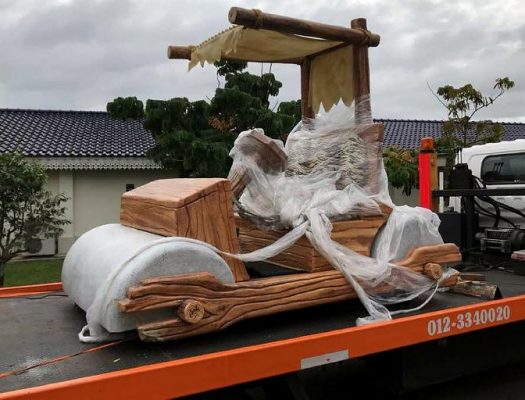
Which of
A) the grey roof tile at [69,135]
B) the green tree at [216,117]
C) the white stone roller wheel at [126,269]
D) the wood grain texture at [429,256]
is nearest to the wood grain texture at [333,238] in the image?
the wood grain texture at [429,256]

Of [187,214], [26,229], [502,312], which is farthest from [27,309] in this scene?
[26,229]

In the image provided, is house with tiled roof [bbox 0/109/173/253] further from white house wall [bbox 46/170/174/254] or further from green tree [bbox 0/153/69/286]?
green tree [bbox 0/153/69/286]

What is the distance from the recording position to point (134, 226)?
3.31 m

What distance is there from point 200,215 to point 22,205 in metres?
Result: 6.63

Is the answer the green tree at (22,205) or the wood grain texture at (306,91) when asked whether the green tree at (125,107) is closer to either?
the green tree at (22,205)

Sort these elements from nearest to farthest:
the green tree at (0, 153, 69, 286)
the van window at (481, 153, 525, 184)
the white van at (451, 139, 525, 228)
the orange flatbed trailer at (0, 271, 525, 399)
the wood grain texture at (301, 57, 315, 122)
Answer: the orange flatbed trailer at (0, 271, 525, 399)
the wood grain texture at (301, 57, 315, 122)
the white van at (451, 139, 525, 228)
the van window at (481, 153, 525, 184)
the green tree at (0, 153, 69, 286)

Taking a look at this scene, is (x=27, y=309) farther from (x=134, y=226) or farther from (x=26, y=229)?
(x=26, y=229)

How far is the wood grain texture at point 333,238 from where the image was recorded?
3.14 metres

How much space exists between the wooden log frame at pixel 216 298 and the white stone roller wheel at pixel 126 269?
6cm

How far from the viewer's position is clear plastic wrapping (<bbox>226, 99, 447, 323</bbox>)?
3109 mm

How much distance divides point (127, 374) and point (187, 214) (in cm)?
92

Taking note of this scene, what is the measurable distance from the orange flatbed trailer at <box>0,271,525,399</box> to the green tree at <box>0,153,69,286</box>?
4.97 meters

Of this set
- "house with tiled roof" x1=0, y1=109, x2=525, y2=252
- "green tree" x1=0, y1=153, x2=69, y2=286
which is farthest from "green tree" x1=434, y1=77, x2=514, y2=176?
"green tree" x1=0, y1=153, x2=69, y2=286

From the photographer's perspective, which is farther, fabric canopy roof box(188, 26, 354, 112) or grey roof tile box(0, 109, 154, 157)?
grey roof tile box(0, 109, 154, 157)
